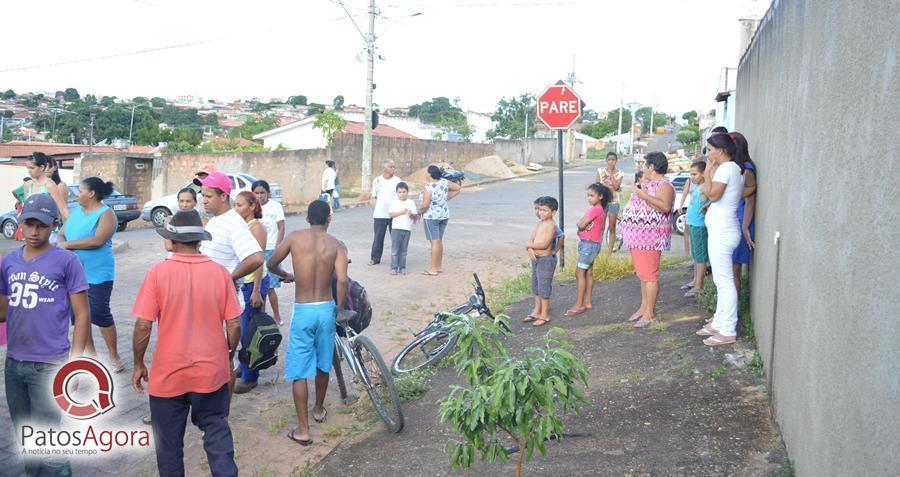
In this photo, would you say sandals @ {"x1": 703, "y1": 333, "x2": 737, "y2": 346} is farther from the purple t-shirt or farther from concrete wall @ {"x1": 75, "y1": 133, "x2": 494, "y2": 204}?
concrete wall @ {"x1": 75, "y1": 133, "x2": 494, "y2": 204}

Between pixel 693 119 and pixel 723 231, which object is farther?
pixel 693 119

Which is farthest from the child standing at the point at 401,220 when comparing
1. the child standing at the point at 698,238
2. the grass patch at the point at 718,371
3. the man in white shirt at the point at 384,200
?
the grass patch at the point at 718,371

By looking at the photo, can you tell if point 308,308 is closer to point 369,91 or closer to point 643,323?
point 643,323

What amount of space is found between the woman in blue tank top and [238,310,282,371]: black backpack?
1608mm

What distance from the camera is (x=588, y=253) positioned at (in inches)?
330

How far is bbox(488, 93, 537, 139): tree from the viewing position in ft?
250

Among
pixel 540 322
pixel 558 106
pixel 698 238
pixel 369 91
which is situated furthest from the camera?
pixel 369 91

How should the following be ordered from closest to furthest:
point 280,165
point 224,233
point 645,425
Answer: point 645,425
point 224,233
point 280,165

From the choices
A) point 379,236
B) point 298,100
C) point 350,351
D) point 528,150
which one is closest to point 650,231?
point 350,351

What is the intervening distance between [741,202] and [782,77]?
1301 millimetres

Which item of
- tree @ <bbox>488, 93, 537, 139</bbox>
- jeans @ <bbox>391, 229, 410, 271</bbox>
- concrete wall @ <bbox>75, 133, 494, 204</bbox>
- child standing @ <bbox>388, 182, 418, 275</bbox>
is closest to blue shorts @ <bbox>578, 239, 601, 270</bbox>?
child standing @ <bbox>388, 182, 418, 275</bbox>

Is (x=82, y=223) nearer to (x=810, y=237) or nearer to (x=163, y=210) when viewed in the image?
(x=810, y=237)

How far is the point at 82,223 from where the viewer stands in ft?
20.9

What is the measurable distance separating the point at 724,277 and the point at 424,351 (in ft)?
9.23
